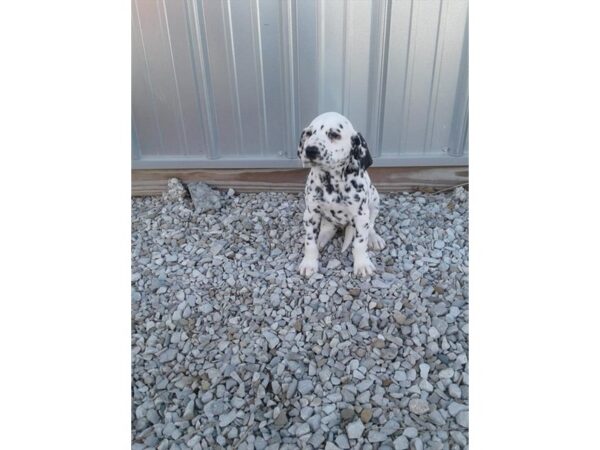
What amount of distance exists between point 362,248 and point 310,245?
334 mm

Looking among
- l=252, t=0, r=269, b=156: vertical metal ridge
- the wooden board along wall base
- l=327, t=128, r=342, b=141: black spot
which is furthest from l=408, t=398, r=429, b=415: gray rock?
l=252, t=0, r=269, b=156: vertical metal ridge

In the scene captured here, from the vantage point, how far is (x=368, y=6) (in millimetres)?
2672

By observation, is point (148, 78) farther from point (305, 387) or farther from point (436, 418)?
point (436, 418)

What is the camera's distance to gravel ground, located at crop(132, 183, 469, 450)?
1.80 metres

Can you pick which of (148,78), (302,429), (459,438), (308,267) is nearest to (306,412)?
(302,429)

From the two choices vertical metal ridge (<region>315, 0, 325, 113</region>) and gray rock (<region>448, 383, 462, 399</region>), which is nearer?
gray rock (<region>448, 383, 462, 399</region>)

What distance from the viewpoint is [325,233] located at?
2779 millimetres

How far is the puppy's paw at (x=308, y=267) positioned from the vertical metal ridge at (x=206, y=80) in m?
1.37

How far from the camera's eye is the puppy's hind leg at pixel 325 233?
9.08 feet

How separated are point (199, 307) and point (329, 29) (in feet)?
6.81

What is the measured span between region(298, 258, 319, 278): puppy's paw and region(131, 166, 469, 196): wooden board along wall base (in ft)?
3.41

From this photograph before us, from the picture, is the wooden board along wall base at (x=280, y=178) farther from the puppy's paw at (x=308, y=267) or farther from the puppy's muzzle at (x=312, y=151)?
the puppy's muzzle at (x=312, y=151)

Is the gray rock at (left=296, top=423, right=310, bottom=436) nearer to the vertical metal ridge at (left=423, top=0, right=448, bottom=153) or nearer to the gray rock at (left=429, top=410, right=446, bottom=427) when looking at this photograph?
the gray rock at (left=429, top=410, right=446, bottom=427)

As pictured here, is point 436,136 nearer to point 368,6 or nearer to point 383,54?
point 383,54
